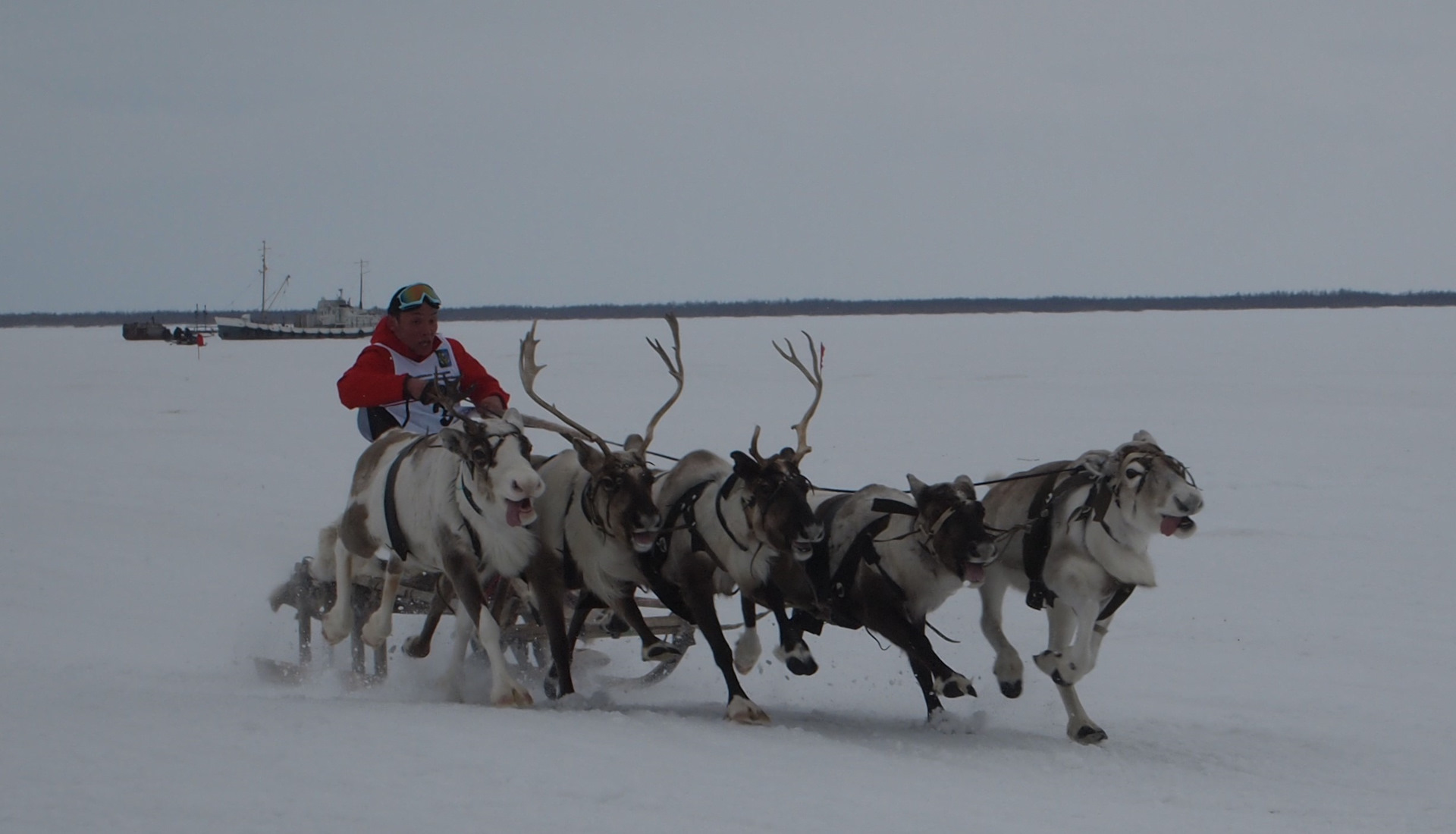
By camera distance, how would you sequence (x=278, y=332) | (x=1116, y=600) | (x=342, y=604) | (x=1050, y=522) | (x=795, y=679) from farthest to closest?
(x=278, y=332), (x=795, y=679), (x=342, y=604), (x=1050, y=522), (x=1116, y=600)

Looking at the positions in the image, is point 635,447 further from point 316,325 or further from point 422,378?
point 316,325

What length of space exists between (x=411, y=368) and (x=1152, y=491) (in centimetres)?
414

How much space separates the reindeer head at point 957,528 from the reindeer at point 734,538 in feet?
1.79

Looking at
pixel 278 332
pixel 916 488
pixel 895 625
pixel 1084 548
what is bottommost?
pixel 895 625

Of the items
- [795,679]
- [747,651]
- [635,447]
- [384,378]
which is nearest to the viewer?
[635,447]

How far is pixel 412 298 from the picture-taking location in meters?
8.43

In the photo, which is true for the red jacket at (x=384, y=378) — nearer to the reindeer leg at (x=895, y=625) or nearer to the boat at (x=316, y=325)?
the reindeer leg at (x=895, y=625)

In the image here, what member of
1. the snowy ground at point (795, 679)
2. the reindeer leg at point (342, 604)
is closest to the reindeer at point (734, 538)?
the snowy ground at point (795, 679)

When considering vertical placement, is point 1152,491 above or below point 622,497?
above

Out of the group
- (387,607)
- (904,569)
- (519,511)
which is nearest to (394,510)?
(387,607)

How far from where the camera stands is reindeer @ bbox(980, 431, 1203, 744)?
6926 mm

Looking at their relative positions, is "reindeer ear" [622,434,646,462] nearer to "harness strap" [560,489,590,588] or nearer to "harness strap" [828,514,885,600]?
"harness strap" [560,489,590,588]

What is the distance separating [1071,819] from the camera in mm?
5504

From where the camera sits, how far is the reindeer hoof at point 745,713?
7082mm
